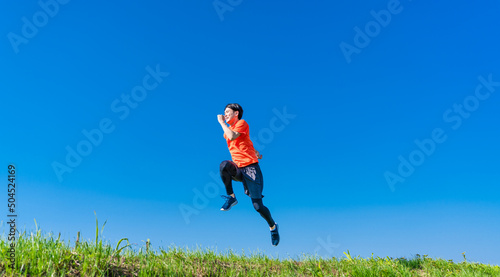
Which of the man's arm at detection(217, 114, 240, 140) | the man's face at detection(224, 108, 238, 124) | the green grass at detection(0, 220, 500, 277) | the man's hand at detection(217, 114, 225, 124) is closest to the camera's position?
the green grass at detection(0, 220, 500, 277)

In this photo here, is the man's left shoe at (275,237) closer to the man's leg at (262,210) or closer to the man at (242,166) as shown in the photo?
the man's leg at (262,210)

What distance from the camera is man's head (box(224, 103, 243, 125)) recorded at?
344 inches

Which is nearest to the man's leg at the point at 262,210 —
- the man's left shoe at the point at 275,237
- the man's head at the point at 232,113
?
the man's left shoe at the point at 275,237

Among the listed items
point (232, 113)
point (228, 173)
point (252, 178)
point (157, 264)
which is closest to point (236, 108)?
point (232, 113)

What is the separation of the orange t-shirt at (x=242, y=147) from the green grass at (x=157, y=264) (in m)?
1.98

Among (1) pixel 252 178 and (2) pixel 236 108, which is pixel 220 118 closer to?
(2) pixel 236 108

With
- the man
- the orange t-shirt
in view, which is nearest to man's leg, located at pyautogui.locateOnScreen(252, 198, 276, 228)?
the man

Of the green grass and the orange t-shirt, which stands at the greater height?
the orange t-shirt

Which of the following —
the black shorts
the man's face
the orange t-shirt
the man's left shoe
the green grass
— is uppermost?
the man's face

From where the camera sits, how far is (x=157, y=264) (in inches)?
229

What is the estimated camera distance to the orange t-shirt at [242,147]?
8438 millimetres

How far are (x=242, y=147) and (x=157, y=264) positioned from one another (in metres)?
3.44

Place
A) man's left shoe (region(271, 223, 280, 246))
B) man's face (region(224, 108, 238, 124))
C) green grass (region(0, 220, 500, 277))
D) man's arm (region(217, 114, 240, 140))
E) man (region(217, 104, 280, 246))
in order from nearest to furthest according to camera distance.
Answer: green grass (region(0, 220, 500, 277))
man's arm (region(217, 114, 240, 140))
man (region(217, 104, 280, 246))
man's face (region(224, 108, 238, 124))
man's left shoe (region(271, 223, 280, 246))

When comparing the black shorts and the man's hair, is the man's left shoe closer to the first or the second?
the black shorts
